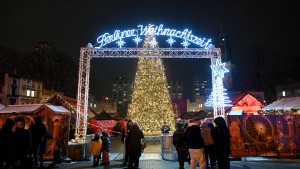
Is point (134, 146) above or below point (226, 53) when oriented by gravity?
below

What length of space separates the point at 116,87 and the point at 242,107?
411ft

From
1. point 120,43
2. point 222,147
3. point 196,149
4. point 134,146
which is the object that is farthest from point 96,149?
point 120,43

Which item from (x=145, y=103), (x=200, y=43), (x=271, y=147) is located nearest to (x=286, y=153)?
(x=271, y=147)

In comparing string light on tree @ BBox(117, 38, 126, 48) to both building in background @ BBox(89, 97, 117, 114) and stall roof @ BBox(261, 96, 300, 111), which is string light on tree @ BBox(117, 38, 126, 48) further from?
building in background @ BBox(89, 97, 117, 114)

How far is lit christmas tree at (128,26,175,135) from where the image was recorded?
90.4 feet

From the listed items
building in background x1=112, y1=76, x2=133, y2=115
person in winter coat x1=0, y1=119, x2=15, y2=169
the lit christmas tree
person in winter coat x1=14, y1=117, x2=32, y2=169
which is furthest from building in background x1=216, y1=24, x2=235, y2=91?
building in background x1=112, y1=76, x2=133, y2=115

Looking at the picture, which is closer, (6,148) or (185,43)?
(6,148)

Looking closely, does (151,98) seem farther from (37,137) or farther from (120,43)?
(37,137)

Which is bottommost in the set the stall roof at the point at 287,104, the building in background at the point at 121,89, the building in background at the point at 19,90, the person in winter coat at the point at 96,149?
the person in winter coat at the point at 96,149

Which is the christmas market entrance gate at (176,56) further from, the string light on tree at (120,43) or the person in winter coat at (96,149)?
the person in winter coat at (96,149)

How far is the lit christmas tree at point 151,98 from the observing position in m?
27.6

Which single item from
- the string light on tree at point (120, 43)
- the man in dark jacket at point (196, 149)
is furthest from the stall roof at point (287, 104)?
the man in dark jacket at point (196, 149)

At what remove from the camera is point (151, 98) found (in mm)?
27938

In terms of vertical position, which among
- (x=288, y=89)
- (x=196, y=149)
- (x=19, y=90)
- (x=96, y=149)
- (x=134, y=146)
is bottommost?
(x=96, y=149)
